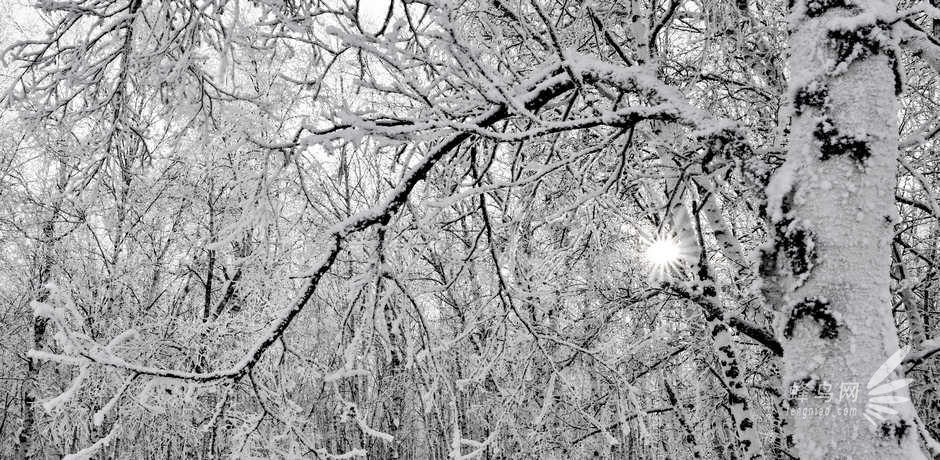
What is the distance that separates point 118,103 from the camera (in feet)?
8.77

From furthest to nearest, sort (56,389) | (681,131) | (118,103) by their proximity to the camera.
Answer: (56,389) < (681,131) < (118,103)

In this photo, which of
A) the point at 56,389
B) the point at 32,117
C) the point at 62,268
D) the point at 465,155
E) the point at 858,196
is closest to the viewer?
the point at 858,196

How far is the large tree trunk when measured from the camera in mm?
1343

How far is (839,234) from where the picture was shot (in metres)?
1.42

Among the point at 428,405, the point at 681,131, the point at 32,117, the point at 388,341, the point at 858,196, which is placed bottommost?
the point at 428,405

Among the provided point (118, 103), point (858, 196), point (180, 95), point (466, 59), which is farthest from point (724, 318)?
point (118, 103)

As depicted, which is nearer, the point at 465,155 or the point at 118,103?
the point at 118,103

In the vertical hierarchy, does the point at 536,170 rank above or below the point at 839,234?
above

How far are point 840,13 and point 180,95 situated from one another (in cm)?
263

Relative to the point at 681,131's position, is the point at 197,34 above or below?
below

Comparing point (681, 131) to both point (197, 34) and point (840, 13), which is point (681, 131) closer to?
point (840, 13)

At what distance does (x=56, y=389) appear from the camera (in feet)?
36.7

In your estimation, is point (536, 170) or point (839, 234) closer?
point (839, 234)

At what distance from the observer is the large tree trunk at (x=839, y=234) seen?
1343mm
